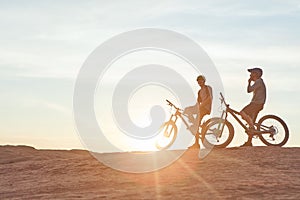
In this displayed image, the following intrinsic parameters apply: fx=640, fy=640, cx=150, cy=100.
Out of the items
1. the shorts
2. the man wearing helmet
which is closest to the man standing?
the shorts

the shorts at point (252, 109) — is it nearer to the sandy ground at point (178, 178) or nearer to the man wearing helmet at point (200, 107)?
the man wearing helmet at point (200, 107)

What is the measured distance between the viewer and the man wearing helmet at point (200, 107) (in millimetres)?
18125

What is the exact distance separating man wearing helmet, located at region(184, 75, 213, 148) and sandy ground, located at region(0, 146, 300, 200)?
957 millimetres

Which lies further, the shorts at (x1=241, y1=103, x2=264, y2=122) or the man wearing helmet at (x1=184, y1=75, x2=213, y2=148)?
the man wearing helmet at (x1=184, y1=75, x2=213, y2=148)

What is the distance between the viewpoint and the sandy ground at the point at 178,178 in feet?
39.7

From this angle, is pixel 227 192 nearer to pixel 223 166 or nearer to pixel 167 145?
pixel 223 166

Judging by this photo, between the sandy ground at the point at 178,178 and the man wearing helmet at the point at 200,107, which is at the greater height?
the man wearing helmet at the point at 200,107

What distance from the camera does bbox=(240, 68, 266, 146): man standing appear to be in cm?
1780

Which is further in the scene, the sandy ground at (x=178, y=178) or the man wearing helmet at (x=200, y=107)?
the man wearing helmet at (x=200, y=107)

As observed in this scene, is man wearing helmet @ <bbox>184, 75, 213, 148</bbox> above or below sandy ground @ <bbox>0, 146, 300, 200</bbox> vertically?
above

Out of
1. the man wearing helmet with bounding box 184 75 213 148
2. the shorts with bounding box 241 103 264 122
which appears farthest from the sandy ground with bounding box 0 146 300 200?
the shorts with bounding box 241 103 264 122

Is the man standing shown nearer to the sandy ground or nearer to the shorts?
the shorts

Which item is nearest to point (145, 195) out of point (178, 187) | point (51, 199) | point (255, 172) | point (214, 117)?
point (178, 187)

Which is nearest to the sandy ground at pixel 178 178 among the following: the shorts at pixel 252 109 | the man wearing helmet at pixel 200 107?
the man wearing helmet at pixel 200 107
